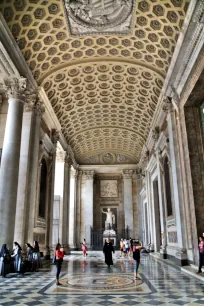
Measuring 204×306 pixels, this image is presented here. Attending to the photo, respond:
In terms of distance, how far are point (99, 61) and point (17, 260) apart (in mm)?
10085

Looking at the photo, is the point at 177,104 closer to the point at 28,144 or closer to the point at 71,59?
the point at 71,59

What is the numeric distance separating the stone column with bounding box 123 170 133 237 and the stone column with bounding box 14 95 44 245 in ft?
53.9

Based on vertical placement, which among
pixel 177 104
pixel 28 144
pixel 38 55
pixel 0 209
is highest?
pixel 38 55

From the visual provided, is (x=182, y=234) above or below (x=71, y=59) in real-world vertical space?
below

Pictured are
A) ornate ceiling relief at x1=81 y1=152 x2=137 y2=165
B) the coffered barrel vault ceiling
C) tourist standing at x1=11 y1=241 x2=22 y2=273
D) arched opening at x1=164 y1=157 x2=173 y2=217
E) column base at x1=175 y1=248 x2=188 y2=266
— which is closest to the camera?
tourist standing at x1=11 y1=241 x2=22 y2=273

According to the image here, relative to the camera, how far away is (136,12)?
1049 cm

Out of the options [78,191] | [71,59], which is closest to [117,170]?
[78,191]

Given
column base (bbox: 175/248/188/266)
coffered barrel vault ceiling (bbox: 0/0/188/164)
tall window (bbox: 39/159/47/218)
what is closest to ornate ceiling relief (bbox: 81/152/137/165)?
coffered barrel vault ceiling (bbox: 0/0/188/164)

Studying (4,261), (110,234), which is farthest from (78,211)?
(4,261)

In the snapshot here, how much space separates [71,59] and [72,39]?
1.53 metres

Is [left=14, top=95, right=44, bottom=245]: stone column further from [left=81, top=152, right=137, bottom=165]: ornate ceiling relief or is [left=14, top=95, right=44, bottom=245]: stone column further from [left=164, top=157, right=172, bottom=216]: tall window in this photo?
[left=81, top=152, right=137, bottom=165]: ornate ceiling relief

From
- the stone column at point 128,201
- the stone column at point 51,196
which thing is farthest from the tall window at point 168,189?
the stone column at point 128,201

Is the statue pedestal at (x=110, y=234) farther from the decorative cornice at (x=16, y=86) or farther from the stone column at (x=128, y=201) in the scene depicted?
the decorative cornice at (x=16, y=86)

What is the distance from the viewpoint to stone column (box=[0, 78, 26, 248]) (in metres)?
9.41
